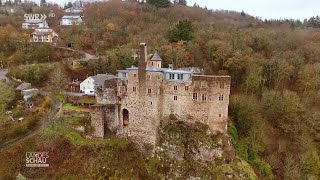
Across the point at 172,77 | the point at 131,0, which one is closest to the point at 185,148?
the point at 172,77

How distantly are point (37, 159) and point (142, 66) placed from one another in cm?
1715

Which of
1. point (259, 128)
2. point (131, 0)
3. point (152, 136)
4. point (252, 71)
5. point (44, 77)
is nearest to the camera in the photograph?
point (152, 136)

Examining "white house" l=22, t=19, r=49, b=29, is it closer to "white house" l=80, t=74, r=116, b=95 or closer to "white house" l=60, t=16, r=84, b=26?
"white house" l=60, t=16, r=84, b=26

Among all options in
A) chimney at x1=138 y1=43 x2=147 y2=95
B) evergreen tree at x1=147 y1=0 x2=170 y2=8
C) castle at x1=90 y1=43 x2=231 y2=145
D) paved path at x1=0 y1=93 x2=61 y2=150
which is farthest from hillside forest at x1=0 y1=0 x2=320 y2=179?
chimney at x1=138 y1=43 x2=147 y2=95

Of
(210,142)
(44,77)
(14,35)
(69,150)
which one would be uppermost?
(14,35)

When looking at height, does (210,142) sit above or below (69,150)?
above

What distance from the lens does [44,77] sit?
5262 cm

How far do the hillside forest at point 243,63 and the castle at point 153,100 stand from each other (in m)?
6.62

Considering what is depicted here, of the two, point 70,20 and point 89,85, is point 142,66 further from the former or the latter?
point 70,20

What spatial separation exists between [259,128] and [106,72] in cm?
2909

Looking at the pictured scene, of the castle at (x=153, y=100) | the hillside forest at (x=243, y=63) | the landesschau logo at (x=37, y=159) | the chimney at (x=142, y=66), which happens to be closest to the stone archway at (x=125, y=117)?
the castle at (x=153, y=100)

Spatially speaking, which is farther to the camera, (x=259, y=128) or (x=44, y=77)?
(x=44, y=77)

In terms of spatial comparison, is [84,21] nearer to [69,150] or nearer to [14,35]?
[14,35]

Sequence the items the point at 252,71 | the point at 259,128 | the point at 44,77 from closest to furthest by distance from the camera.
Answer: the point at 259,128
the point at 252,71
the point at 44,77
